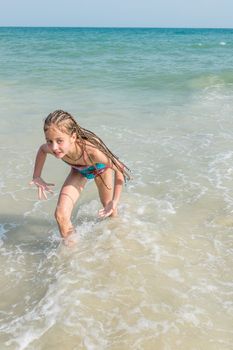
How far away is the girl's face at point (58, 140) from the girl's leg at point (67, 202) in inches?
24.5

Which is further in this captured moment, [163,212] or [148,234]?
[163,212]

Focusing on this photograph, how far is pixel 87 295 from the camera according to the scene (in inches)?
134

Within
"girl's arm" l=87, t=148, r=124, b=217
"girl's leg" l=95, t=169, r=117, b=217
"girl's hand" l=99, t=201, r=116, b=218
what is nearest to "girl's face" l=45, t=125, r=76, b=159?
"girl's arm" l=87, t=148, r=124, b=217

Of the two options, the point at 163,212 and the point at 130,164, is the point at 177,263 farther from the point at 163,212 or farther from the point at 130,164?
the point at 130,164

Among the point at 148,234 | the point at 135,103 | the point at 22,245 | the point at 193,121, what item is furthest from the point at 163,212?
the point at 135,103

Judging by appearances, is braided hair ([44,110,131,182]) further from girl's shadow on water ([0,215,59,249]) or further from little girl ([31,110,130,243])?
girl's shadow on water ([0,215,59,249])

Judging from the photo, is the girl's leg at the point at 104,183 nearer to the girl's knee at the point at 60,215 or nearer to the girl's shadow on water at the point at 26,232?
the girl's knee at the point at 60,215

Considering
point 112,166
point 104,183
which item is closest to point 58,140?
point 112,166

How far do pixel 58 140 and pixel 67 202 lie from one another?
77cm

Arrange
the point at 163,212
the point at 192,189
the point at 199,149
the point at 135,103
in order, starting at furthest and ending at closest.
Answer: the point at 135,103 < the point at 199,149 < the point at 192,189 < the point at 163,212

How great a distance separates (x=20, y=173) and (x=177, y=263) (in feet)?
10.2

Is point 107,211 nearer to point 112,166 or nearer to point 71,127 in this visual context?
point 112,166

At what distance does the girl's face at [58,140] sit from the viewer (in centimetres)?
346

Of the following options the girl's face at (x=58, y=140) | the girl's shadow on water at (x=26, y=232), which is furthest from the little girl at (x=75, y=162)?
the girl's shadow on water at (x=26, y=232)
